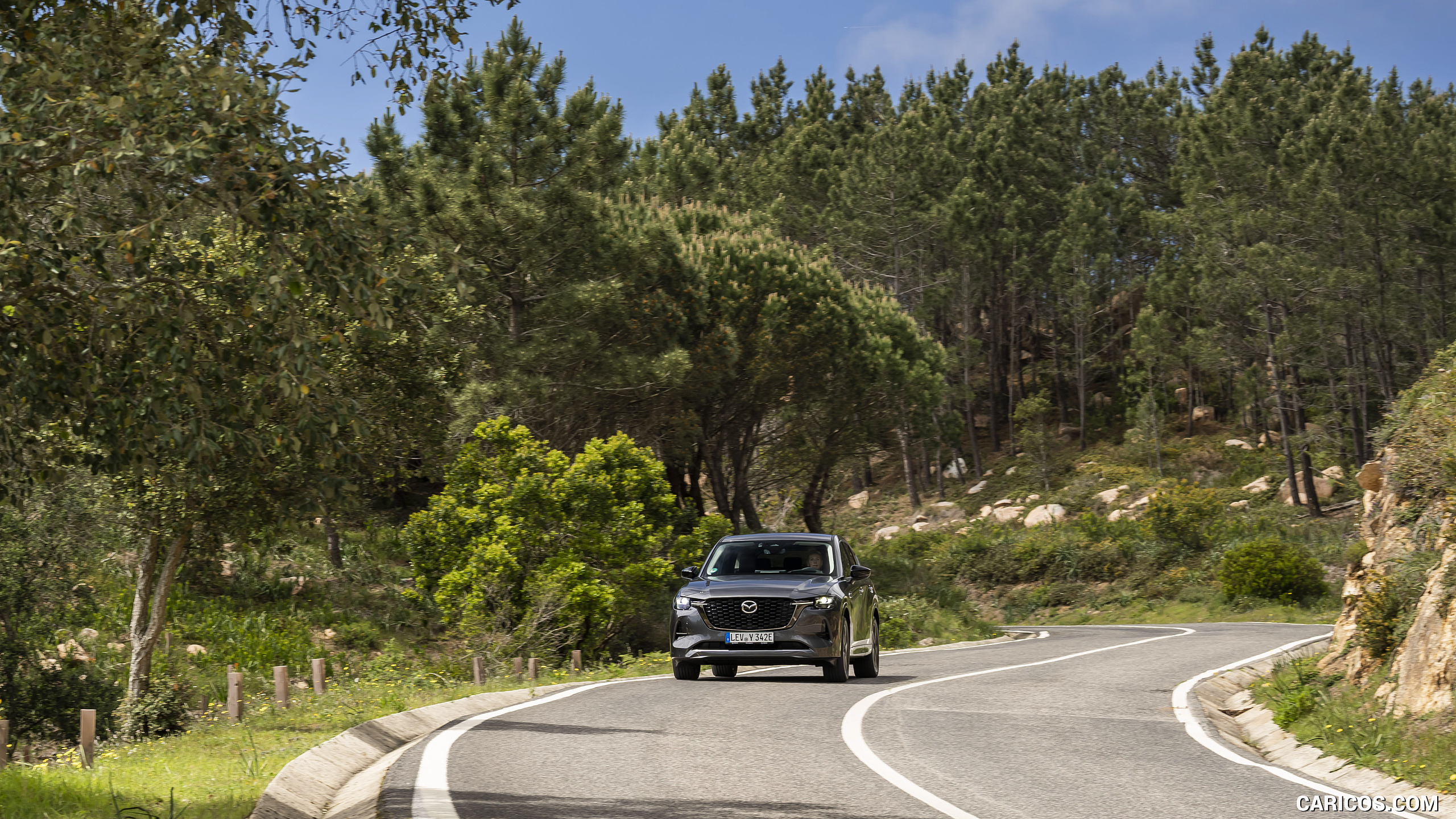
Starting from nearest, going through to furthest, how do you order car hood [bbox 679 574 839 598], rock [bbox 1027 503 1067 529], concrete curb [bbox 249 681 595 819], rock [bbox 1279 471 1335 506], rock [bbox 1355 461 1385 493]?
concrete curb [bbox 249 681 595 819], car hood [bbox 679 574 839 598], rock [bbox 1355 461 1385 493], rock [bbox 1279 471 1335 506], rock [bbox 1027 503 1067 529]

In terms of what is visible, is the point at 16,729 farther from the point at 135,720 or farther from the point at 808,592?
the point at 808,592

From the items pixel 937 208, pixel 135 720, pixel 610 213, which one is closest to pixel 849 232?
pixel 937 208

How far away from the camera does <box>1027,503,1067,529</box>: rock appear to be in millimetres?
54250

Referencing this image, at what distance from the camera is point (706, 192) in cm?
4441

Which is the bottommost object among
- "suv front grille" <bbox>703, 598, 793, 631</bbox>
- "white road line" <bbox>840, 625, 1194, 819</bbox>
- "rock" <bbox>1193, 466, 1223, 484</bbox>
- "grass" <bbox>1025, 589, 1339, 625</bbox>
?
"grass" <bbox>1025, 589, 1339, 625</bbox>

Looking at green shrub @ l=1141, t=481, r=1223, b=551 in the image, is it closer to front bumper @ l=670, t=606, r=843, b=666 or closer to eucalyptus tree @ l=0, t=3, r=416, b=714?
front bumper @ l=670, t=606, r=843, b=666

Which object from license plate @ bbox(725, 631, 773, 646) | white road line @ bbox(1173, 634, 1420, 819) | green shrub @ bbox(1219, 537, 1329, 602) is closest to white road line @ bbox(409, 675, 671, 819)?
license plate @ bbox(725, 631, 773, 646)

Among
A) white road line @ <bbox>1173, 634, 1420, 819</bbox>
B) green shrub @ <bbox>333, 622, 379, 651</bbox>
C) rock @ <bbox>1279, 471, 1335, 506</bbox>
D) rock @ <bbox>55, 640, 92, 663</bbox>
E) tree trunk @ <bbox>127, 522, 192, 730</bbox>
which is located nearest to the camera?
white road line @ <bbox>1173, 634, 1420, 819</bbox>

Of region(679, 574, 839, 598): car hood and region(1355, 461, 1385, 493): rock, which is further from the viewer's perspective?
region(1355, 461, 1385, 493): rock

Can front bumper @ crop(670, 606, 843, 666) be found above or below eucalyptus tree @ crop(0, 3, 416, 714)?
below

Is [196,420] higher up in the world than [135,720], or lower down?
Result: higher up

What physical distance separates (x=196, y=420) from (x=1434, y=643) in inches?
367

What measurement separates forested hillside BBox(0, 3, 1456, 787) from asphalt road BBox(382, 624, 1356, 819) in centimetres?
258

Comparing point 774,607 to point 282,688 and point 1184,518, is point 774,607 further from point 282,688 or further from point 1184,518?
point 1184,518
